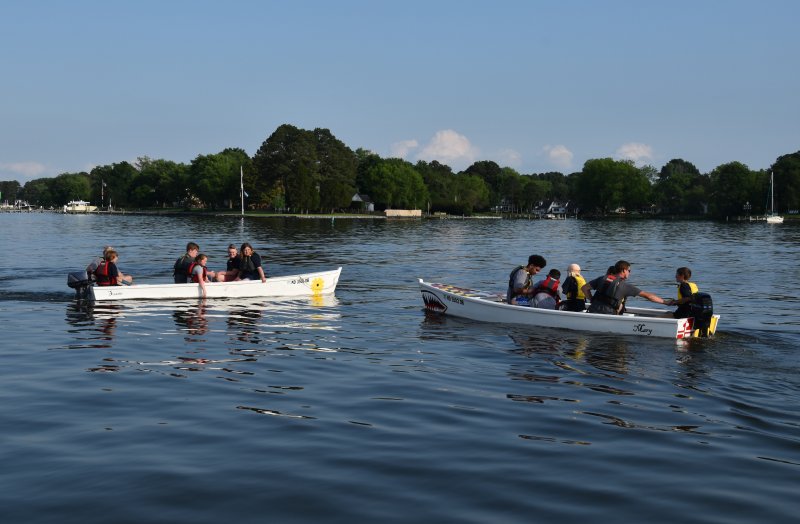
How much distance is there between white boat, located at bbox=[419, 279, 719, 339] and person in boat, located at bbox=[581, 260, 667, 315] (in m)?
Result: 0.36

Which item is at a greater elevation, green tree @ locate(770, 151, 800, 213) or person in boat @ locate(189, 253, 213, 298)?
green tree @ locate(770, 151, 800, 213)

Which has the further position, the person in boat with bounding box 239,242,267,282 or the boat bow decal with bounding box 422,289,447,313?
the person in boat with bounding box 239,242,267,282

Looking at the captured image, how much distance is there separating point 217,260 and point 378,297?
2094 centimetres

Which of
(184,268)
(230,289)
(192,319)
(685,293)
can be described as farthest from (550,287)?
(184,268)

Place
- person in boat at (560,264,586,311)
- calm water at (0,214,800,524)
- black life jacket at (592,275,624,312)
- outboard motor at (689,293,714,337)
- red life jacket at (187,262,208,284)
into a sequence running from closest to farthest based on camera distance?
calm water at (0,214,800,524), outboard motor at (689,293,714,337), black life jacket at (592,275,624,312), person in boat at (560,264,586,311), red life jacket at (187,262,208,284)

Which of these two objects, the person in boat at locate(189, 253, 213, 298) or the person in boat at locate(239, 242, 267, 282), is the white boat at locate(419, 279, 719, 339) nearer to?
the person in boat at locate(239, 242, 267, 282)

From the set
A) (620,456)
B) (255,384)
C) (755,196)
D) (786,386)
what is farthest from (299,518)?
(755,196)

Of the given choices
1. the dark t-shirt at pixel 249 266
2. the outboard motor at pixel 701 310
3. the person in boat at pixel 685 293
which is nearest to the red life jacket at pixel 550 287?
the person in boat at pixel 685 293

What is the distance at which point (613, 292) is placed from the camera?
733 inches

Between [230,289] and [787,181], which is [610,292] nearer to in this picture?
[230,289]

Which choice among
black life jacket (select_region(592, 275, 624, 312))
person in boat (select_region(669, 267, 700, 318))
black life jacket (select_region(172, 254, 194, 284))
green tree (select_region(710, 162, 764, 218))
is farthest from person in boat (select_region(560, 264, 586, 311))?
green tree (select_region(710, 162, 764, 218))

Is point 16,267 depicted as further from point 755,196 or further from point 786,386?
point 755,196

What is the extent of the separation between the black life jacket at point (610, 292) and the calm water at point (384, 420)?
928 millimetres

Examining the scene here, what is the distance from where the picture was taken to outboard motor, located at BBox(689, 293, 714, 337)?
17.7 metres
